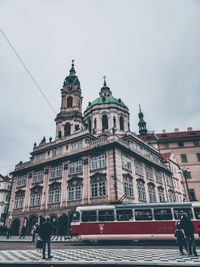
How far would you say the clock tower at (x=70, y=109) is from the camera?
136 feet

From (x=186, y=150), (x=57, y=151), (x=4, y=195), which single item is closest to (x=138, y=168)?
(x=57, y=151)

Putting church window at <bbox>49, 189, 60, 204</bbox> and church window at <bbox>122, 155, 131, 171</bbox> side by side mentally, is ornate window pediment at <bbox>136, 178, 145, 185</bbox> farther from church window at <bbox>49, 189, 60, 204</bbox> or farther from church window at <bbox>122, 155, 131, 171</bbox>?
church window at <bbox>49, 189, 60, 204</bbox>

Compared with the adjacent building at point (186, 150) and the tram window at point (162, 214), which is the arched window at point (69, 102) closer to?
the adjacent building at point (186, 150)

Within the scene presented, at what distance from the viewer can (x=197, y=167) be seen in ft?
164

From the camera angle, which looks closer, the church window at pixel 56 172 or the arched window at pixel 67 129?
the church window at pixel 56 172

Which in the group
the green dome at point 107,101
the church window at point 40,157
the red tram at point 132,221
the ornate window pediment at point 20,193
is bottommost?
the red tram at point 132,221

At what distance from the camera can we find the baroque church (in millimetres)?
27641

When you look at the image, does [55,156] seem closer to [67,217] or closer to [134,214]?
[67,217]

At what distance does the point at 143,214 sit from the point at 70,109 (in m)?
30.5

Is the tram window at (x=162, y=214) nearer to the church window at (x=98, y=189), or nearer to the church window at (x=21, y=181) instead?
the church window at (x=98, y=189)

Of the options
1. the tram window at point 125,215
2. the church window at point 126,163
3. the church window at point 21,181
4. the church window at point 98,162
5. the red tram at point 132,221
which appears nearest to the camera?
the red tram at point 132,221

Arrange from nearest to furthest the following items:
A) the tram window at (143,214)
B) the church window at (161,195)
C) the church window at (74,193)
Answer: the tram window at (143,214) → the church window at (74,193) → the church window at (161,195)

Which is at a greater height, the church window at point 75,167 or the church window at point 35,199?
the church window at point 75,167

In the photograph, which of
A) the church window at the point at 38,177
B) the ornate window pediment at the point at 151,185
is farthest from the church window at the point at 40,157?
the ornate window pediment at the point at 151,185
